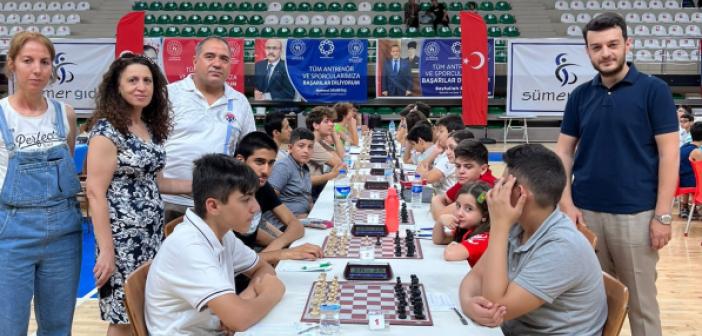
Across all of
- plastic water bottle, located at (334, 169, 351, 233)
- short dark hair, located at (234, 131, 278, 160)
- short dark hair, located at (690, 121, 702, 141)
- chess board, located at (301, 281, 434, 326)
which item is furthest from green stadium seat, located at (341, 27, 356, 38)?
chess board, located at (301, 281, 434, 326)

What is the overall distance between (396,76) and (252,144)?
1193 cm

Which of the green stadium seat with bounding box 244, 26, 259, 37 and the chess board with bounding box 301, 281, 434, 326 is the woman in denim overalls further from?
the green stadium seat with bounding box 244, 26, 259, 37

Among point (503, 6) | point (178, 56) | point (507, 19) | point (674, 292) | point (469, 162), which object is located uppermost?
point (503, 6)

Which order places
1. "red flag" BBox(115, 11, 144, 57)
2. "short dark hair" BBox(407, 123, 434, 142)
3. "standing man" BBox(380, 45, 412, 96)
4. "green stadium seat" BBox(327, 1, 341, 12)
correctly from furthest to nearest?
"green stadium seat" BBox(327, 1, 341, 12)
"standing man" BBox(380, 45, 412, 96)
"red flag" BBox(115, 11, 144, 57)
"short dark hair" BBox(407, 123, 434, 142)

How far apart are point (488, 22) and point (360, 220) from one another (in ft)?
50.3

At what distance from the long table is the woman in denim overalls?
0.87 m

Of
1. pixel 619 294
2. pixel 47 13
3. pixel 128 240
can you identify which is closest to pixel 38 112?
pixel 128 240

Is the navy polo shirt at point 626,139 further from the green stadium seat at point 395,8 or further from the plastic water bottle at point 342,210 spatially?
the green stadium seat at point 395,8

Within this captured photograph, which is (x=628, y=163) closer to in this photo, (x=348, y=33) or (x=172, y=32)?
(x=348, y=33)

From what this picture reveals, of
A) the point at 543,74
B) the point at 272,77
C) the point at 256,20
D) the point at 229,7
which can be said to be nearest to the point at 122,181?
the point at 543,74

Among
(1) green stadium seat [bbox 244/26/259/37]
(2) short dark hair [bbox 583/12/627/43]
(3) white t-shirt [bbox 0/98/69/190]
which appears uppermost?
(1) green stadium seat [bbox 244/26/259/37]

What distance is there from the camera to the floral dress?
257 cm

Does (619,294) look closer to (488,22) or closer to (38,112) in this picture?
(38,112)

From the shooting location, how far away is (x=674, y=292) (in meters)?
4.97
